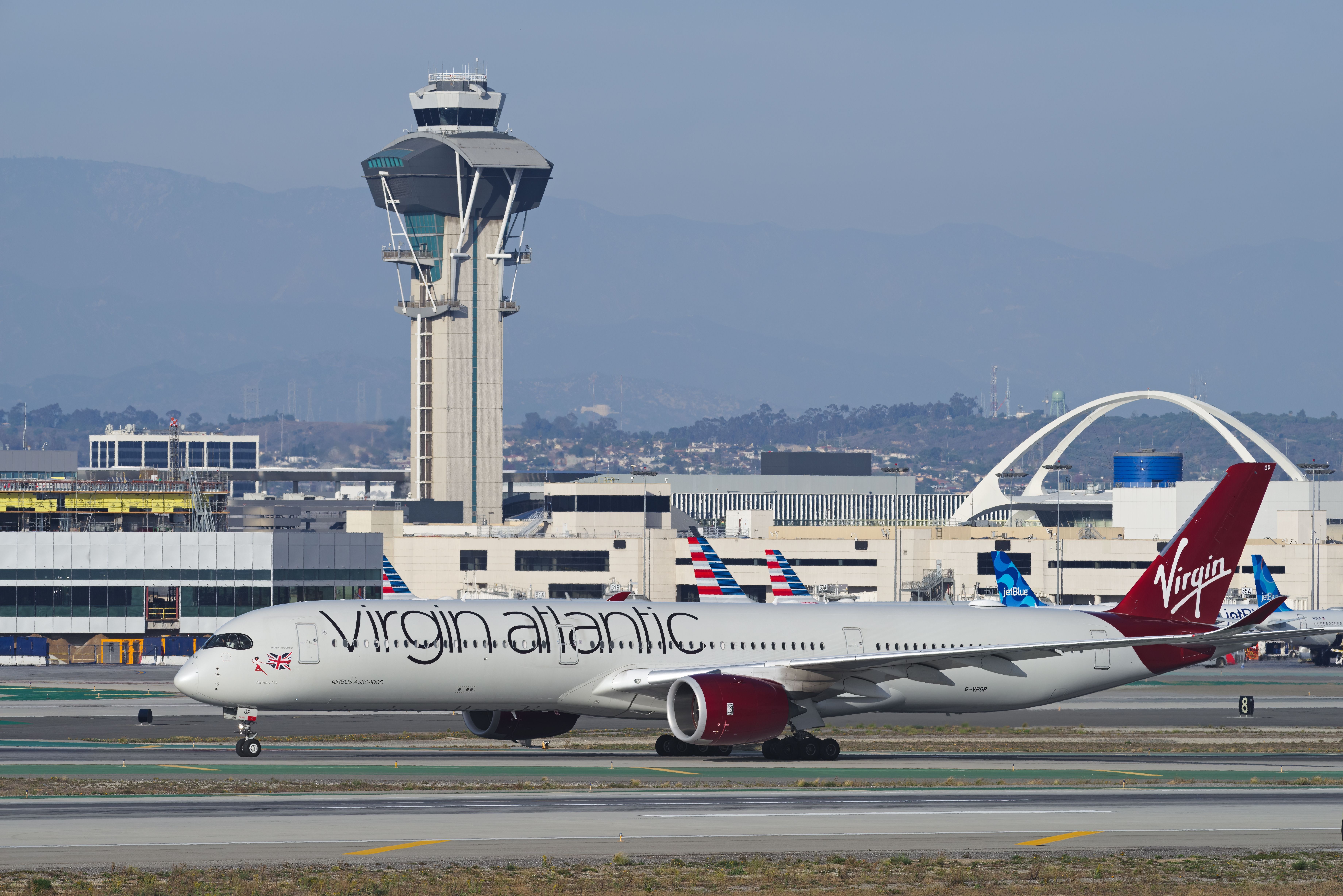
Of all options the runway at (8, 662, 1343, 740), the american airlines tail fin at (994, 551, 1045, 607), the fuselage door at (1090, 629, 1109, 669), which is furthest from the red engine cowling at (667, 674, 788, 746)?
the american airlines tail fin at (994, 551, 1045, 607)

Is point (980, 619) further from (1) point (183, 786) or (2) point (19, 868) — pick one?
(2) point (19, 868)

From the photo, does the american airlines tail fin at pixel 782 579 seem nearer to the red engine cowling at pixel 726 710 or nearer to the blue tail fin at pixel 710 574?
the blue tail fin at pixel 710 574

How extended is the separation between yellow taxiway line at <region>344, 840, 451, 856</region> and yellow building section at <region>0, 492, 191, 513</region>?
357 ft

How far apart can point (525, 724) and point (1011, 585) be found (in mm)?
51071

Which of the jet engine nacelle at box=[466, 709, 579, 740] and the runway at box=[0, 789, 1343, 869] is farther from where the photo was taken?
the jet engine nacelle at box=[466, 709, 579, 740]

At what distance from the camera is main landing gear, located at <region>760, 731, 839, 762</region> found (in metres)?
48.2

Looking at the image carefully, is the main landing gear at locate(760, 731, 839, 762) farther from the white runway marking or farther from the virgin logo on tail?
the virgin logo on tail

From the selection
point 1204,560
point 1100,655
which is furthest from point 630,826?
point 1204,560

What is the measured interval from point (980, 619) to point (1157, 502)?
14657 centimetres

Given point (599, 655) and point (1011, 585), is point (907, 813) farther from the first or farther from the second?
point (1011, 585)

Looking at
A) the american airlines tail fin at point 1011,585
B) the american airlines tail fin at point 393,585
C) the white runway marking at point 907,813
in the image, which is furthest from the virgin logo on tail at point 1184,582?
the american airlines tail fin at point 393,585

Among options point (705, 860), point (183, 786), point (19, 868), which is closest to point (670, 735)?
point (183, 786)

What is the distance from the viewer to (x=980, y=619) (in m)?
52.5

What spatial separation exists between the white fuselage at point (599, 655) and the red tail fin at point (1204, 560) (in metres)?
1.95
